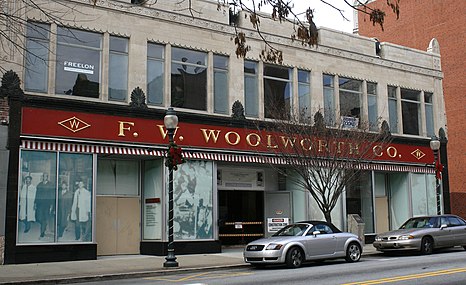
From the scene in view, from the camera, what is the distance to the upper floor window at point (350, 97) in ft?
92.1

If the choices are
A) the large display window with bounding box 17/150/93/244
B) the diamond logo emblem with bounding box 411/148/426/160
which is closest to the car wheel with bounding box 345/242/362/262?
the large display window with bounding box 17/150/93/244

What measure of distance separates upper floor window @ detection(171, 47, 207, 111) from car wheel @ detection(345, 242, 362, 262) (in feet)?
27.1

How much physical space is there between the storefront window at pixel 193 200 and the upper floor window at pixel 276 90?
4.00 m

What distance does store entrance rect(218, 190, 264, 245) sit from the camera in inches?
1033

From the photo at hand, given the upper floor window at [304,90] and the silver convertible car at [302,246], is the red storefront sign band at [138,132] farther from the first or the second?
A: the silver convertible car at [302,246]

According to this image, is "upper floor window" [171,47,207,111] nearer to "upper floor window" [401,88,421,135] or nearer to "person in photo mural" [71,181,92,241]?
"person in photo mural" [71,181,92,241]

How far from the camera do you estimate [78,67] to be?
68.2 ft

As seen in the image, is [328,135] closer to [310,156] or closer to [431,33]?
[310,156]

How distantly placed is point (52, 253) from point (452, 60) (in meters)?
30.0

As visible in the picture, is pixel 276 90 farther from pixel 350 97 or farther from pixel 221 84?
pixel 350 97

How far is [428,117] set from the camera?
31781 millimetres

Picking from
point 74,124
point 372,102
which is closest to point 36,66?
point 74,124

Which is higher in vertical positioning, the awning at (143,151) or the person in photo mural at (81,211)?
the awning at (143,151)

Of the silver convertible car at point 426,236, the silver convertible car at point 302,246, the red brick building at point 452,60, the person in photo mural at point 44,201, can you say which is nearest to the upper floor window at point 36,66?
the person in photo mural at point 44,201
